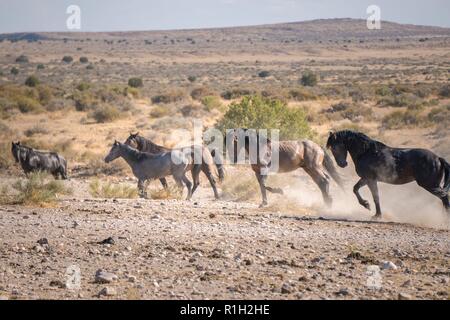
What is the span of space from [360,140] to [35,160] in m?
9.14

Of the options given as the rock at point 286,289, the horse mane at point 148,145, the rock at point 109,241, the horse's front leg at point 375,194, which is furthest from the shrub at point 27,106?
the rock at point 286,289

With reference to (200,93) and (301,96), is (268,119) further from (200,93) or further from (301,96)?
(200,93)

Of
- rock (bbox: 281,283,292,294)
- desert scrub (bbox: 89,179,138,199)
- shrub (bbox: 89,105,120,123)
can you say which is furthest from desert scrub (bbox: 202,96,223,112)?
rock (bbox: 281,283,292,294)

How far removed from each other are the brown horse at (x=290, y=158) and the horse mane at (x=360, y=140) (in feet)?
5.07

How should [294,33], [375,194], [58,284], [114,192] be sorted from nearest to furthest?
[58,284] < [375,194] < [114,192] < [294,33]

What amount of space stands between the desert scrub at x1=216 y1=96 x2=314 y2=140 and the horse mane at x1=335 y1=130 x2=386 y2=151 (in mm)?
9105

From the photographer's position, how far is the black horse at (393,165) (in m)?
12.5

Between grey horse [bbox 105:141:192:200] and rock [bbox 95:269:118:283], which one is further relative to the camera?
grey horse [bbox 105:141:192:200]

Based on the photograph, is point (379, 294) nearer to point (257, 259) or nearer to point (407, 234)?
point (257, 259)

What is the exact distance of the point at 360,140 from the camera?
13156 millimetres

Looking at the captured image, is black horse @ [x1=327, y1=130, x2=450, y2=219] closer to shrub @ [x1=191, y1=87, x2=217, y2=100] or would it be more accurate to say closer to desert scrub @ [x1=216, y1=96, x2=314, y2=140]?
desert scrub @ [x1=216, y1=96, x2=314, y2=140]

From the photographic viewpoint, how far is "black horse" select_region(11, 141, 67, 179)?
60.6 feet

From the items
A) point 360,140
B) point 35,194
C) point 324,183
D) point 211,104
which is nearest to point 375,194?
point 360,140
